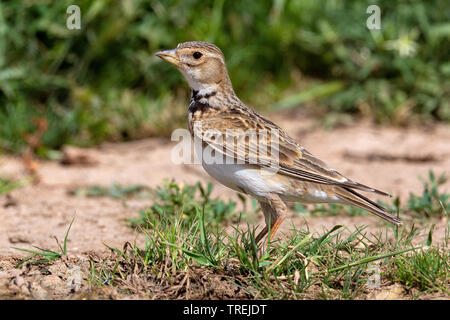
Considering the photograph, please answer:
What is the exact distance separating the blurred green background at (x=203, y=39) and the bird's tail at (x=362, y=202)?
365cm

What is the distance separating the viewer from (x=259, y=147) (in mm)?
4578

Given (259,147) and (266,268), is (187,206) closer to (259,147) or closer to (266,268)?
(259,147)

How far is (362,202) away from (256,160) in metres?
0.74

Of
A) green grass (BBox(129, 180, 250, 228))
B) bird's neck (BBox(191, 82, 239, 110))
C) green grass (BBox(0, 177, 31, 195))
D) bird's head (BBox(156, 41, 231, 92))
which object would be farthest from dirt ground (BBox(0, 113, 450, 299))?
bird's head (BBox(156, 41, 231, 92))

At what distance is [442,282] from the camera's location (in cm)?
388

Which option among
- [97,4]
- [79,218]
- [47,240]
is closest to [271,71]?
[97,4]

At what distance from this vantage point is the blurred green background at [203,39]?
308 inches

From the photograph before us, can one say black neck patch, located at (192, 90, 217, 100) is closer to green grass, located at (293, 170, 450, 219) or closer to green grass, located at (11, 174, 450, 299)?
green grass, located at (11, 174, 450, 299)

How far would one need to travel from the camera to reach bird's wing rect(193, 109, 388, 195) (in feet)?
14.7

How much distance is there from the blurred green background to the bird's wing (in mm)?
3293

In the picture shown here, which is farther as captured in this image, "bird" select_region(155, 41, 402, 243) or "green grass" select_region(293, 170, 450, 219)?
"green grass" select_region(293, 170, 450, 219)

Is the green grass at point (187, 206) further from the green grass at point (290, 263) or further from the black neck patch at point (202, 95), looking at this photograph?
the green grass at point (290, 263)

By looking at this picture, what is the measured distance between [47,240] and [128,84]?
144 inches

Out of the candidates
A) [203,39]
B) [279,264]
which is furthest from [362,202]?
[203,39]
